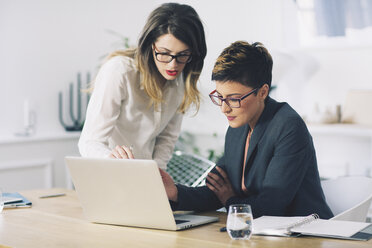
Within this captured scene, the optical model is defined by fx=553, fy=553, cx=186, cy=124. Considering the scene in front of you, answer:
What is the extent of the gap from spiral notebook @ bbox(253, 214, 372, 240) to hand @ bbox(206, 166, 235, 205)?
359mm

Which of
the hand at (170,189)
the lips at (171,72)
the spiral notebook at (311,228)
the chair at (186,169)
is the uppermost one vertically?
the lips at (171,72)

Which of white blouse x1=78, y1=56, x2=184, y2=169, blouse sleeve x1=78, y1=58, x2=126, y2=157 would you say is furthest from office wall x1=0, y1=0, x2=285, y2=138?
blouse sleeve x1=78, y1=58, x2=126, y2=157

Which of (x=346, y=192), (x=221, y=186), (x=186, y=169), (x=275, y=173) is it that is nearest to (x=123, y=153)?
(x=221, y=186)

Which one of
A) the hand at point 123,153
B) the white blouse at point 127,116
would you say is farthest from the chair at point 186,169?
the hand at point 123,153

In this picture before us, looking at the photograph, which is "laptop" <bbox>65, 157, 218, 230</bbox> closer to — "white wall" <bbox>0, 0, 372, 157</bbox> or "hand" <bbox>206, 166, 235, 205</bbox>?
"hand" <bbox>206, 166, 235, 205</bbox>

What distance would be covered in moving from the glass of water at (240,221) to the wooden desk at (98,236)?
26 millimetres

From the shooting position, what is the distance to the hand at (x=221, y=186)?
2180 millimetres

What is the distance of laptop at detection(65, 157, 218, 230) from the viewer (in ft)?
5.84

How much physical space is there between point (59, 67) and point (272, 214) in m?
3.03

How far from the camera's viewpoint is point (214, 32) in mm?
4684

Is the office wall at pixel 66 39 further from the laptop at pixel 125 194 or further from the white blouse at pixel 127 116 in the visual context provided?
the laptop at pixel 125 194

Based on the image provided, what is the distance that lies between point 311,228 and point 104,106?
42.9 inches

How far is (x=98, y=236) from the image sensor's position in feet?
6.00

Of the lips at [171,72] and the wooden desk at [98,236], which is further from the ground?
the lips at [171,72]
